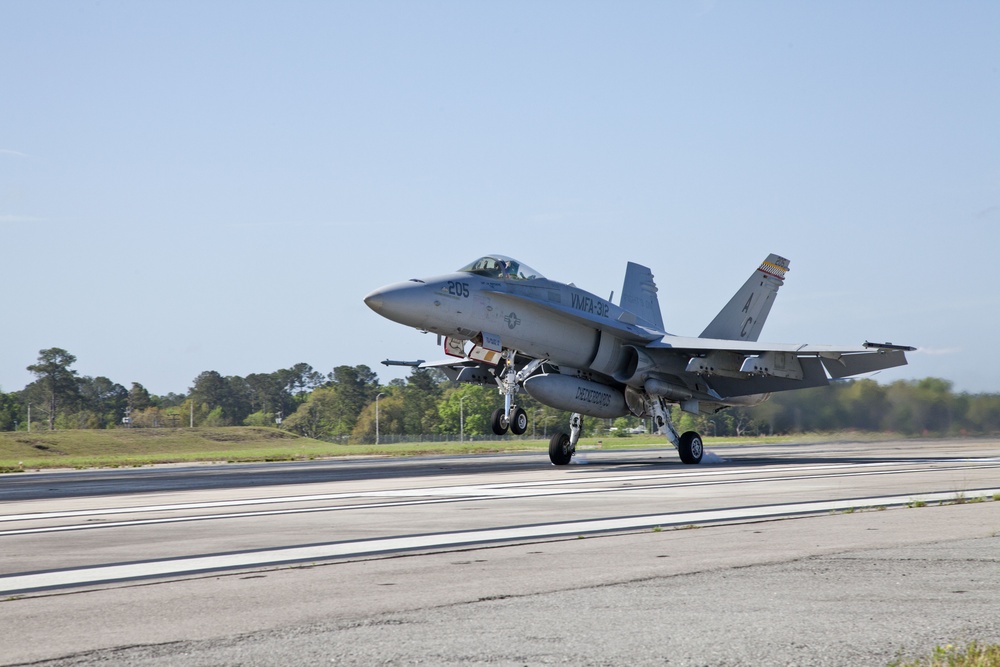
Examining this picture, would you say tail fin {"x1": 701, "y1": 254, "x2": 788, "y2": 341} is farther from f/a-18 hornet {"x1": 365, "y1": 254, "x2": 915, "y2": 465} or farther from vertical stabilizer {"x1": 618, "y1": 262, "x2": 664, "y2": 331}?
f/a-18 hornet {"x1": 365, "y1": 254, "x2": 915, "y2": 465}

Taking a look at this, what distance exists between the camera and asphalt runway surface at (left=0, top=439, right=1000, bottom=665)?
15.6ft

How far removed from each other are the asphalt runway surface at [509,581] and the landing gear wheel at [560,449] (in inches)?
485

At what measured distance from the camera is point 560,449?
26.3 m

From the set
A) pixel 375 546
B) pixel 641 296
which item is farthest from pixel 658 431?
pixel 375 546

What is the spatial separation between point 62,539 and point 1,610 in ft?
14.3

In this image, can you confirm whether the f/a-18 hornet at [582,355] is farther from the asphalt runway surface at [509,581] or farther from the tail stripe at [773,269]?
the asphalt runway surface at [509,581]

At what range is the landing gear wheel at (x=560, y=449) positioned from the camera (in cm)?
2629

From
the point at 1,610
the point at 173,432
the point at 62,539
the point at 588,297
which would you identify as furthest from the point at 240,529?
the point at 173,432

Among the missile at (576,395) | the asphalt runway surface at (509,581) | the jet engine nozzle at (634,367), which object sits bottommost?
the asphalt runway surface at (509,581)

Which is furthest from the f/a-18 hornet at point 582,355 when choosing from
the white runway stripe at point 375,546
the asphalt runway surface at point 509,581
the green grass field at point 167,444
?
the green grass field at point 167,444

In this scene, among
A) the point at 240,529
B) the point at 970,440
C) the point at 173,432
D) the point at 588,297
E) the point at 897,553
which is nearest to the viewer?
the point at 897,553

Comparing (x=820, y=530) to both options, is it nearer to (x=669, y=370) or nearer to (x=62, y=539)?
(x=62, y=539)

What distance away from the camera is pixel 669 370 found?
2719cm

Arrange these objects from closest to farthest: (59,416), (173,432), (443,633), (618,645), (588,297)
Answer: (618,645) < (443,633) < (588,297) < (173,432) < (59,416)
